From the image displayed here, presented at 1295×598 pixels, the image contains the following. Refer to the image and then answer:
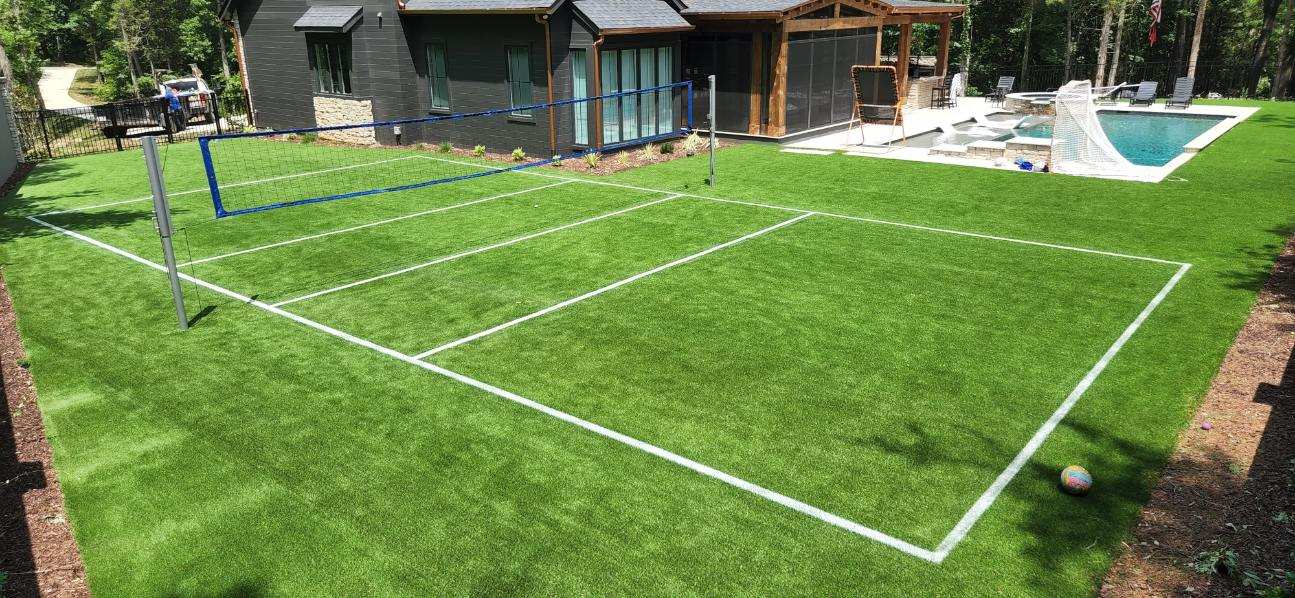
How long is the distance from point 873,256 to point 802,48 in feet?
42.0

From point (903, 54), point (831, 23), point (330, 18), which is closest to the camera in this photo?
point (831, 23)

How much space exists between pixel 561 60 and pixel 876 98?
406 inches

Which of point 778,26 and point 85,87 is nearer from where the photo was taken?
point 778,26

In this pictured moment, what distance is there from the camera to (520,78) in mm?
21781

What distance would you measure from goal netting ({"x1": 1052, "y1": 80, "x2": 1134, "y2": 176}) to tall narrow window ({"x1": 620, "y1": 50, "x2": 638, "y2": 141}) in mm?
10297

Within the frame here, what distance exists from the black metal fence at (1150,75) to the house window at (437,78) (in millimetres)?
27416

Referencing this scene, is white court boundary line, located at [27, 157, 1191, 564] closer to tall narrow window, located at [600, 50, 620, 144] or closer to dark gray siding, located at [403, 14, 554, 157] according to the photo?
dark gray siding, located at [403, 14, 554, 157]

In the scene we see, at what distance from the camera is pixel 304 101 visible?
89.9ft

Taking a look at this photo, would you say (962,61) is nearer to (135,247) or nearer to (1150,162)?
(1150,162)

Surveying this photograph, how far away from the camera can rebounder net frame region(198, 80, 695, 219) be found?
60.6ft

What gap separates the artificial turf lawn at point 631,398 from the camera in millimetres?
5852

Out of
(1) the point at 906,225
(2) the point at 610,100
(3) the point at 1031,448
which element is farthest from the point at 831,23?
(3) the point at 1031,448

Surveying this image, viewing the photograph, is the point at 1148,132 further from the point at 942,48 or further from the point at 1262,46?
the point at 1262,46

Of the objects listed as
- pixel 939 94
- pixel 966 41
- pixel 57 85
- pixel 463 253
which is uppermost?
pixel 966 41
